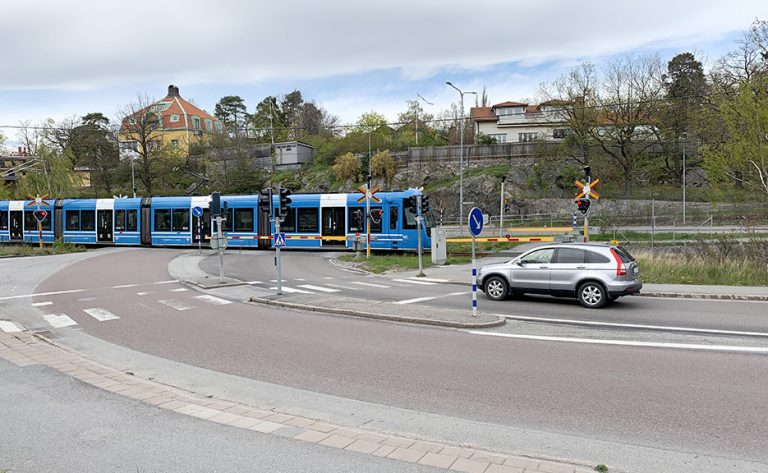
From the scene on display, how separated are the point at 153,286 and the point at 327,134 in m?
62.9

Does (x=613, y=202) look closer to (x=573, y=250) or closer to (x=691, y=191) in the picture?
(x=691, y=191)

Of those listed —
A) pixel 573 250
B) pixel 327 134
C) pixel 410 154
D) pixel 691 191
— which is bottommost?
pixel 573 250

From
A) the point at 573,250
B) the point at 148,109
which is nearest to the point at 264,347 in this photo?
the point at 573,250

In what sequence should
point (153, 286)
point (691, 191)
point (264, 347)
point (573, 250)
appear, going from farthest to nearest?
point (691, 191), point (153, 286), point (573, 250), point (264, 347)

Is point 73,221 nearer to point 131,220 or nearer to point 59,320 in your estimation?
point 131,220

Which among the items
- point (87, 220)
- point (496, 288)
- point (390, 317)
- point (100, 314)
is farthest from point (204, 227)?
point (390, 317)

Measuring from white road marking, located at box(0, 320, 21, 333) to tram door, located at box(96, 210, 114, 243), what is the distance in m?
27.5

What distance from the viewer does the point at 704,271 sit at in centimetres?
1936

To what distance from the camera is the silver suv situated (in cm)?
1384

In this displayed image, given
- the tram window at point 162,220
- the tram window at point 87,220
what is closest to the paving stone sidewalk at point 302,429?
the tram window at point 162,220

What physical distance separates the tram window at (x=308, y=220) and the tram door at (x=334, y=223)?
563 millimetres

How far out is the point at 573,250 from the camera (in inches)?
569

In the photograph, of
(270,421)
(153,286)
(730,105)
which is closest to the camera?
(270,421)

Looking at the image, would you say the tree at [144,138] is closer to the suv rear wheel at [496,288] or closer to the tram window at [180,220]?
the tram window at [180,220]
